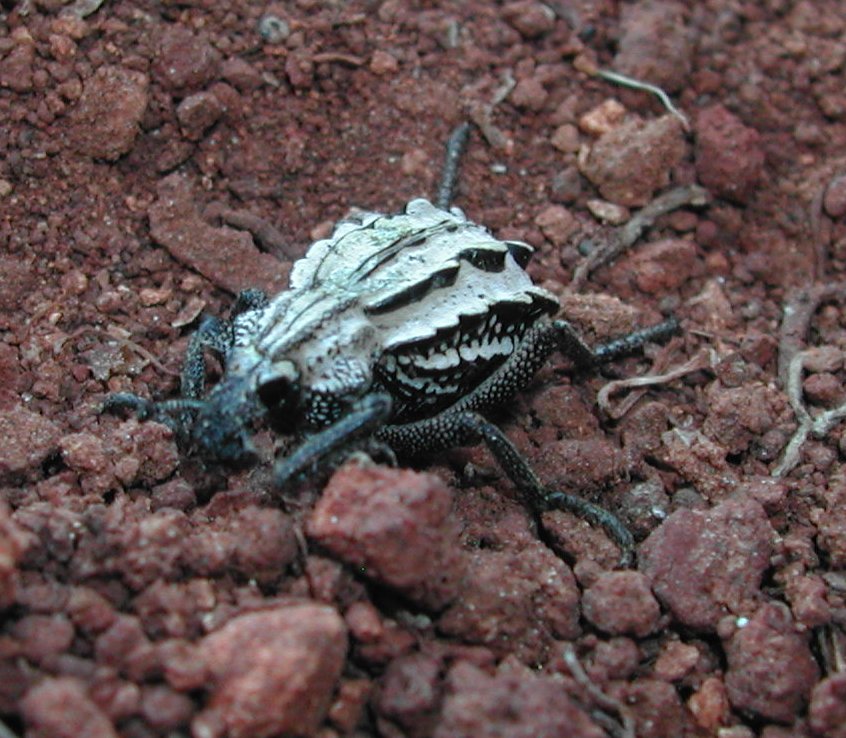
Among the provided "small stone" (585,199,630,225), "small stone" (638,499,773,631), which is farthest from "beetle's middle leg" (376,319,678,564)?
"small stone" (585,199,630,225)

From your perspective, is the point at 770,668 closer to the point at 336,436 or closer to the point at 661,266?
the point at 336,436

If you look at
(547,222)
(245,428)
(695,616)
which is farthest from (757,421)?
(245,428)

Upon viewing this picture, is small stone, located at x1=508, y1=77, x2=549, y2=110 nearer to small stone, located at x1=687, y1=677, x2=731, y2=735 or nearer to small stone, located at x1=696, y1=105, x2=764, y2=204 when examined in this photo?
small stone, located at x1=696, y1=105, x2=764, y2=204

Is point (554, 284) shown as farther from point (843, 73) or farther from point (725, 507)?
point (843, 73)

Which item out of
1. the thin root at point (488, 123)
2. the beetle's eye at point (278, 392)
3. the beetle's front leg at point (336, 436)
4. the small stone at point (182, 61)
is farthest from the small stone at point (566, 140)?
the beetle's eye at point (278, 392)

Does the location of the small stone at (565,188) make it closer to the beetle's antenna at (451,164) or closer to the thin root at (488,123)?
the thin root at (488,123)

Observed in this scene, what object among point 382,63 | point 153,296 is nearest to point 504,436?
point 153,296
